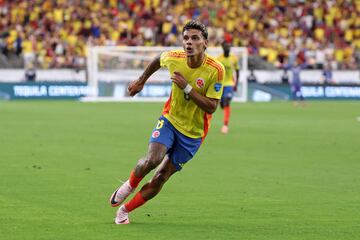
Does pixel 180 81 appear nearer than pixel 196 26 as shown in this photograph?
Yes

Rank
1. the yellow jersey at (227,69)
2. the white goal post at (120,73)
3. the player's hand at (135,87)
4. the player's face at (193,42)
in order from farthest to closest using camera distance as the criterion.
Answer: the white goal post at (120,73) → the yellow jersey at (227,69) → the player's hand at (135,87) → the player's face at (193,42)

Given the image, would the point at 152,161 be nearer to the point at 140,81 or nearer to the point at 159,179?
the point at 159,179

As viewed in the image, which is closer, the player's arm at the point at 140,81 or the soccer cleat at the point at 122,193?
the player's arm at the point at 140,81

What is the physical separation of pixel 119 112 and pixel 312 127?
9097 millimetres

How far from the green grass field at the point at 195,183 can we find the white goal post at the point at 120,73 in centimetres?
1407

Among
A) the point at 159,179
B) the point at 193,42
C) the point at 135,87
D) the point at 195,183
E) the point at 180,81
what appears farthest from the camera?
the point at 195,183

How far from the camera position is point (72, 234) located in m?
9.69

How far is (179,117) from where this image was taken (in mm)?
10461

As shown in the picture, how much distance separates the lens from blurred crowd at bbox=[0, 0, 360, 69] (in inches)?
1841

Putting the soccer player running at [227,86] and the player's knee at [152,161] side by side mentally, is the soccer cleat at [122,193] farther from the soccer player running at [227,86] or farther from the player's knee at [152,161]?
the soccer player running at [227,86]

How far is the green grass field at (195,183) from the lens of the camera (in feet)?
33.8

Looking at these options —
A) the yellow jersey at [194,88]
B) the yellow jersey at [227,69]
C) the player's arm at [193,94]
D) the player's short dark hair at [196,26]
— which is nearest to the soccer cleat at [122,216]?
the yellow jersey at [194,88]

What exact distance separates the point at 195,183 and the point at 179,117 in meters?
4.32

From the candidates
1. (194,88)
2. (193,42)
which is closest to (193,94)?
(194,88)
